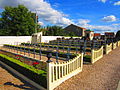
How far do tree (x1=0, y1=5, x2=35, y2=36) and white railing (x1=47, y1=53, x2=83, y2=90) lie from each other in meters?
30.7

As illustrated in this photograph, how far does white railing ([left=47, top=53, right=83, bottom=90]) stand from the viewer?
4.01m

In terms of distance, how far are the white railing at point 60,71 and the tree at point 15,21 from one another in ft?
101

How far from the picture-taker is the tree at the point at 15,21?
33125 mm

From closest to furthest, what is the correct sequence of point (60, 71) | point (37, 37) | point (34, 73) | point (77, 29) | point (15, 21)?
point (60, 71), point (34, 73), point (37, 37), point (15, 21), point (77, 29)

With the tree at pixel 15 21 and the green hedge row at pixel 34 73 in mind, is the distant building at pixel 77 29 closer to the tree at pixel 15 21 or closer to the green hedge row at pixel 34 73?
the tree at pixel 15 21

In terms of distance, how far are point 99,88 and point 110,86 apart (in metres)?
0.55

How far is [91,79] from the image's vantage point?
5.04 meters

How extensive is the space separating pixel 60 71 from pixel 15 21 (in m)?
33.1

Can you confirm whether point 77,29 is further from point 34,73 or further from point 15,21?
point 34,73

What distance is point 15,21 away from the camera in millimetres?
33031

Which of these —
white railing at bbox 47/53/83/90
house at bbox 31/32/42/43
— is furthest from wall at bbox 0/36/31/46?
white railing at bbox 47/53/83/90

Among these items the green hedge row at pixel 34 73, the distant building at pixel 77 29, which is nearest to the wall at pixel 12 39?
the green hedge row at pixel 34 73

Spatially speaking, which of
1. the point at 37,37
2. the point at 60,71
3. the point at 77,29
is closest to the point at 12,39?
the point at 37,37

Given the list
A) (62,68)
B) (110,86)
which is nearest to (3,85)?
(62,68)
